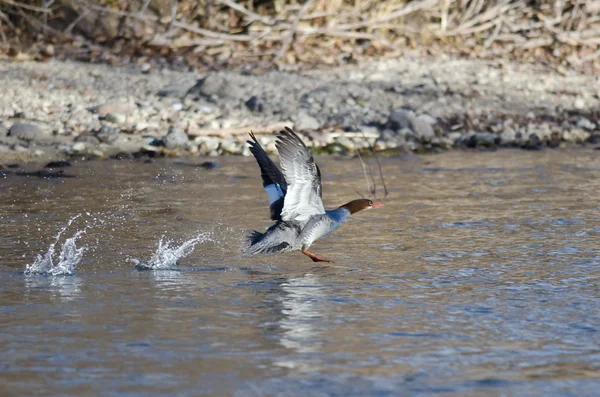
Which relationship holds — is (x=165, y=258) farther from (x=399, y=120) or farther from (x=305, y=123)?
(x=399, y=120)

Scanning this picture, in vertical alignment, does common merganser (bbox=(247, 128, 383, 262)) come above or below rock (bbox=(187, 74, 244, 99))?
below

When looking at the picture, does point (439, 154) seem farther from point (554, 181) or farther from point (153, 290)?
point (153, 290)

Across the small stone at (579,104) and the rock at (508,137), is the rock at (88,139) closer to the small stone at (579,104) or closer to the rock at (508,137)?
the rock at (508,137)

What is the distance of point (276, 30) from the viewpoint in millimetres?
16172

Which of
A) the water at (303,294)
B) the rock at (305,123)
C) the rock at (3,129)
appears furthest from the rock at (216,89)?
the water at (303,294)

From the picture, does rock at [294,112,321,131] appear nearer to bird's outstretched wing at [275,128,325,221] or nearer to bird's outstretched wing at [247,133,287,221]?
bird's outstretched wing at [247,133,287,221]

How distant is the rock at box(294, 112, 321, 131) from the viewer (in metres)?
12.8

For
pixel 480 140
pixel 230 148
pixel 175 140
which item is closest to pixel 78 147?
pixel 175 140

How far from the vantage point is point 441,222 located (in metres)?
8.67

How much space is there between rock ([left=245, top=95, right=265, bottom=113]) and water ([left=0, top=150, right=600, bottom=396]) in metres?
2.87

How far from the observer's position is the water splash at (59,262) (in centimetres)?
682

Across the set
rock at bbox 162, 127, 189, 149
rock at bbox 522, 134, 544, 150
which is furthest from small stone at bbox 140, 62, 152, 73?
rock at bbox 522, 134, 544, 150

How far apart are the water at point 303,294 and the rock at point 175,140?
1352 mm

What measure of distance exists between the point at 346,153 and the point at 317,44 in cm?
449
